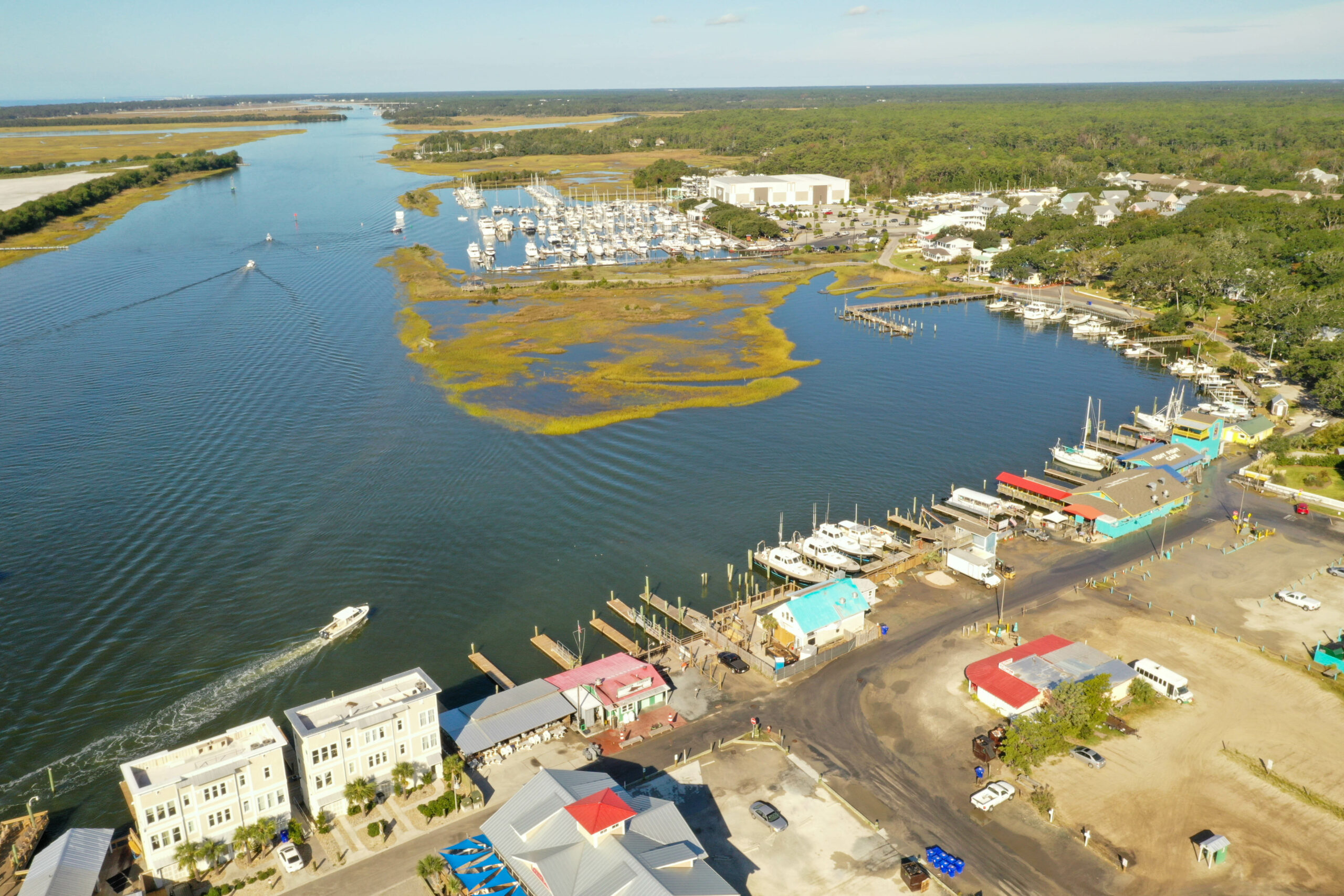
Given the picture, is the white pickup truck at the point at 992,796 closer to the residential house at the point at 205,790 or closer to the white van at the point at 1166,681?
the white van at the point at 1166,681

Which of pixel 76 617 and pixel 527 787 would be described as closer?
pixel 527 787

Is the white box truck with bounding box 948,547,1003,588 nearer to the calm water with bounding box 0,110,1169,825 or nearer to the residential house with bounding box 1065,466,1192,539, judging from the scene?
the calm water with bounding box 0,110,1169,825

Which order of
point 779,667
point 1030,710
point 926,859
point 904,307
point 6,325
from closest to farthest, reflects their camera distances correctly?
point 926,859 → point 1030,710 → point 779,667 → point 6,325 → point 904,307

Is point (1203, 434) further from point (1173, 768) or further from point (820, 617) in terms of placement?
point (820, 617)

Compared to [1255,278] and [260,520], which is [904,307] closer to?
[1255,278]

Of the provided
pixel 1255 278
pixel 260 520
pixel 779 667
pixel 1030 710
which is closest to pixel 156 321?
pixel 260 520
